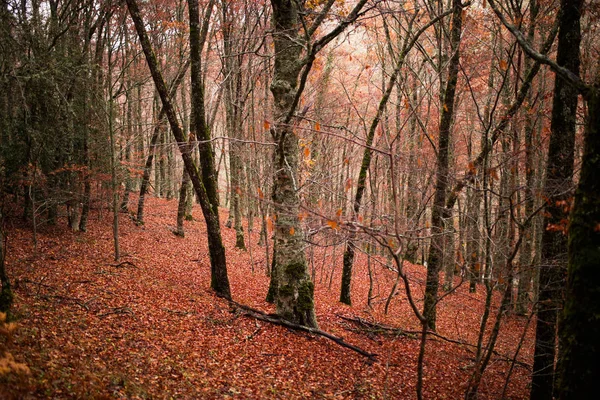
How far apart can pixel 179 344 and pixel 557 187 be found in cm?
615

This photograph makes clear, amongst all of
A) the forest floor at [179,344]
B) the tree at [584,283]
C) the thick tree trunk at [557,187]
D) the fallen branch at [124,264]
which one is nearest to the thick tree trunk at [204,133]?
the forest floor at [179,344]

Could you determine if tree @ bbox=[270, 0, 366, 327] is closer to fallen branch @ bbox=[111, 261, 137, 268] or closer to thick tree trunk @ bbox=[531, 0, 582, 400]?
thick tree trunk @ bbox=[531, 0, 582, 400]

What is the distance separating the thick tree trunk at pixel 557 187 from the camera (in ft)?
16.1

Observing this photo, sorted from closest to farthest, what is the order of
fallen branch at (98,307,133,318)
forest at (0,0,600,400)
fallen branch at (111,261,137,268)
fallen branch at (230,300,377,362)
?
1. forest at (0,0,600,400)
2. fallen branch at (98,307,133,318)
3. fallen branch at (230,300,377,362)
4. fallen branch at (111,261,137,268)

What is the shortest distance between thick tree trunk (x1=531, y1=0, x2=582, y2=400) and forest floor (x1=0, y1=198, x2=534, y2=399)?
3.59 ft

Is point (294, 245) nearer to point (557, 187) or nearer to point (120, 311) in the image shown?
point (120, 311)

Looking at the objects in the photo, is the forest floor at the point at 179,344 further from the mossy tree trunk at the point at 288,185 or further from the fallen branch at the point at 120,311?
the mossy tree trunk at the point at 288,185

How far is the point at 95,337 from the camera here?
549 centimetres

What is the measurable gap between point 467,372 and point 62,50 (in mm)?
14105

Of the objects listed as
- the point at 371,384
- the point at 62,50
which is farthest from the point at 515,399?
the point at 62,50

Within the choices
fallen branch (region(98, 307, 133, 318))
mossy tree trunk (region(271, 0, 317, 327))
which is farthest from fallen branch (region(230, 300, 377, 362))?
fallen branch (region(98, 307, 133, 318))

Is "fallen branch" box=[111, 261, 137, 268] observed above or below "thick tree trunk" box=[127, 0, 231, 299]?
below

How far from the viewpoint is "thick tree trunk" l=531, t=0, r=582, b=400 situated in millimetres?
4898

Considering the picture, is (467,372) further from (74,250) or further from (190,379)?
(74,250)
